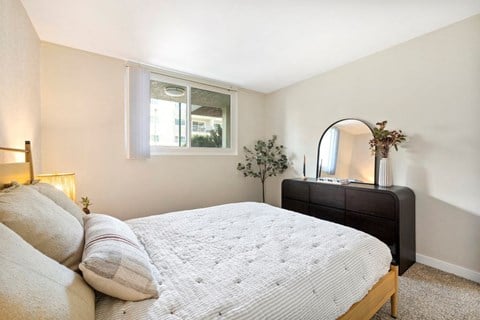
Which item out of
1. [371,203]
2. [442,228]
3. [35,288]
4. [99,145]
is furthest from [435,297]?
[99,145]

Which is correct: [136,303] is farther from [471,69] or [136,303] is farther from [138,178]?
[471,69]

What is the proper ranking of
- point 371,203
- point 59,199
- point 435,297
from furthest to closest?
point 371,203 < point 435,297 < point 59,199

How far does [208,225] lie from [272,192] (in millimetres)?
2428

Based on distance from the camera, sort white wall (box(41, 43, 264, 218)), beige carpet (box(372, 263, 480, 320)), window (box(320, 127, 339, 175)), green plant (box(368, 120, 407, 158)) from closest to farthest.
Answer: beige carpet (box(372, 263, 480, 320))
white wall (box(41, 43, 264, 218))
green plant (box(368, 120, 407, 158))
window (box(320, 127, 339, 175))

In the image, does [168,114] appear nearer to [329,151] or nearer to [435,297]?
[329,151]

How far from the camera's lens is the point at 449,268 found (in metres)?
2.25

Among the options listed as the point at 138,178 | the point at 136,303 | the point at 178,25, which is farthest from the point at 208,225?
the point at 178,25

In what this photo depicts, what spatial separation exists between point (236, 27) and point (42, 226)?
212 cm

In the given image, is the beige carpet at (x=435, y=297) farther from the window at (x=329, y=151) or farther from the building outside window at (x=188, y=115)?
the building outside window at (x=188, y=115)

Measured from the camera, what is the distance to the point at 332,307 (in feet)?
3.57

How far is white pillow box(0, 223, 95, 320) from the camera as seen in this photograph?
21.3 inches

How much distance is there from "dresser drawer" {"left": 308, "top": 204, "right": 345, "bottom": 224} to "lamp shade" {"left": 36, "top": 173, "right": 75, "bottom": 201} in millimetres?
2614

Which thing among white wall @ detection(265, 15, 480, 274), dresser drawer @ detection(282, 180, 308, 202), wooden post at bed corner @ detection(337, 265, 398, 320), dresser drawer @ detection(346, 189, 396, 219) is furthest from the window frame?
wooden post at bed corner @ detection(337, 265, 398, 320)

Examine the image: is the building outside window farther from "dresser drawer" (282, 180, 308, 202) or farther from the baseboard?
the baseboard
